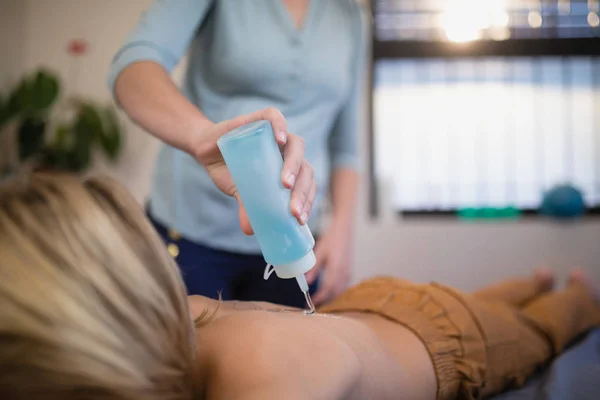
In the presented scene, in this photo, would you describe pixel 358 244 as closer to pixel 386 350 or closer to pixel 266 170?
pixel 386 350

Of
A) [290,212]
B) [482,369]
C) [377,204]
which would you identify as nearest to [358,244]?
[377,204]

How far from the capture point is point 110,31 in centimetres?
79

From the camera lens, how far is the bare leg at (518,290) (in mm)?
1436

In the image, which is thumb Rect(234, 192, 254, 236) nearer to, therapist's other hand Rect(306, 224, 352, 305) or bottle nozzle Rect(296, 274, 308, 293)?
bottle nozzle Rect(296, 274, 308, 293)

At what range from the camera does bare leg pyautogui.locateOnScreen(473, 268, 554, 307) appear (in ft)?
4.71

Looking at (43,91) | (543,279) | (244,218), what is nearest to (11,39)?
(43,91)

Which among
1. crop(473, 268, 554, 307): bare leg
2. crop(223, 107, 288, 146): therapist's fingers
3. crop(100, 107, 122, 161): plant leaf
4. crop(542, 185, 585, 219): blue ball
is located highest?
crop(100, 107, 122, 161): plant leaf

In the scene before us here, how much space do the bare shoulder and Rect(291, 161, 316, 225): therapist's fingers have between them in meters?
0.12

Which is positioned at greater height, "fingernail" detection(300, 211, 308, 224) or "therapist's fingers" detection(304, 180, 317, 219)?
"therapist's fingers" detection(304, 180, 317, 219)

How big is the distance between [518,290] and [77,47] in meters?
1.23

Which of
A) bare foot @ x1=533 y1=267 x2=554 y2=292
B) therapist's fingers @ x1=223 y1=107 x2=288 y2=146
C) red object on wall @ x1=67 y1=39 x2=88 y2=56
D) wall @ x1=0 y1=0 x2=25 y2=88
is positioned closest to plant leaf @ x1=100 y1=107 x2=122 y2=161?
wall @ x1=0 y1=0 x2=25 y2=88

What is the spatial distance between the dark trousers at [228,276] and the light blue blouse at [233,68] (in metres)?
0.02

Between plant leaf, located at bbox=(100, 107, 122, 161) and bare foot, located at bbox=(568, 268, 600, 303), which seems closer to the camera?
bare foot, located at bbox=(568, 268, 600, 303)

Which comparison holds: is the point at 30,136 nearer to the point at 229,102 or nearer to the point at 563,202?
the point at 229,102
